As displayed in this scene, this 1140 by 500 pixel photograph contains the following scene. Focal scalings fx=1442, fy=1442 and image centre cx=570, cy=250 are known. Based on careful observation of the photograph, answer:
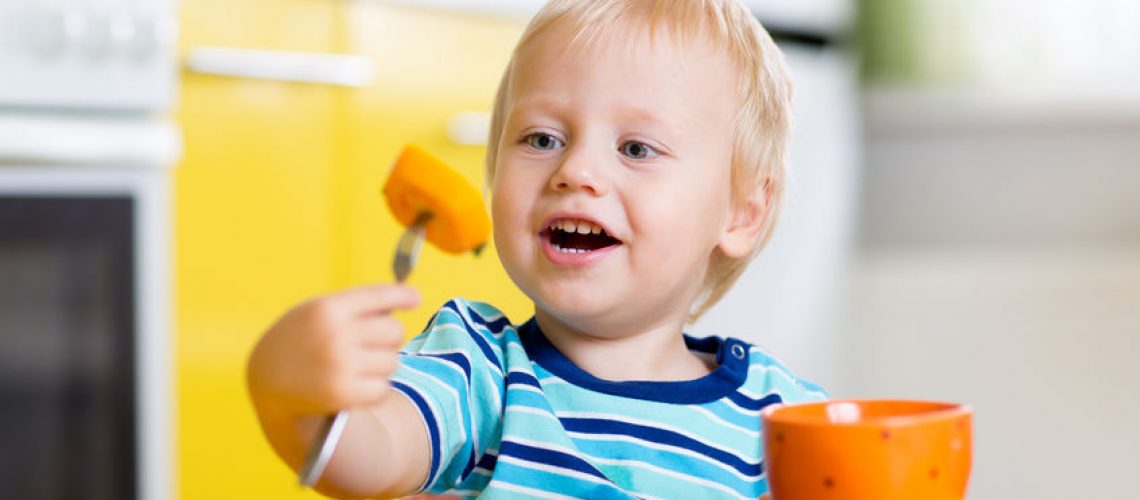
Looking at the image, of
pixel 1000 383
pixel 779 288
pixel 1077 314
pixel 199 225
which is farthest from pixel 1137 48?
pixel 199 225

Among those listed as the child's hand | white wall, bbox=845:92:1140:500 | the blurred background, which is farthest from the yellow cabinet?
white wall, bbox=845:92:1140:500

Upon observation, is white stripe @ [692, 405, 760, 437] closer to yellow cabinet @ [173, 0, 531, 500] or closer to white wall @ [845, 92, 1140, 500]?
yellow cabinet @ [173, 0, 531, 500]

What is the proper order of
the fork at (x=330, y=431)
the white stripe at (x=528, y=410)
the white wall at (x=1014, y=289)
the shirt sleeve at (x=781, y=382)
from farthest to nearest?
the white wall at (x=1014, y=289), the shirt sleeve at (x=781, y=382), the white stripe at (x=528, y=410), the fork at (x=330, y=431)

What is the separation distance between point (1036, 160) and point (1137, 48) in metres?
0.30

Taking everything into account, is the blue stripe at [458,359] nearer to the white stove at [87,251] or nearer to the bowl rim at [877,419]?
the bowl rim at [877,419]

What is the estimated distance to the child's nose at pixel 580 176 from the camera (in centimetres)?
81

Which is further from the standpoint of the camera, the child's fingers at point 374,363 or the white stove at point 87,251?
the white stove at point 87,251

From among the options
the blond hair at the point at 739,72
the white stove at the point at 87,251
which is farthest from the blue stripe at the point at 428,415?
the white stove at the point at 87,251

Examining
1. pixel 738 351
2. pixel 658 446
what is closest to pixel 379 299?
→ pixel 658 446

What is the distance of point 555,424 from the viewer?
2.60ft

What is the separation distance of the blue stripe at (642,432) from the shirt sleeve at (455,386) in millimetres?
45

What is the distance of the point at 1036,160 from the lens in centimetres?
301

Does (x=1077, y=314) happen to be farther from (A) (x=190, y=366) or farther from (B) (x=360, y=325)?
(B) (x=360, y=325)

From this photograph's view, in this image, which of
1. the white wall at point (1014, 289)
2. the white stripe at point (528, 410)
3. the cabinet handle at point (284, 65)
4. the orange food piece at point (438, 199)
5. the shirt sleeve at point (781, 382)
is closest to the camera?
the orange food piece at point (438, 199)
